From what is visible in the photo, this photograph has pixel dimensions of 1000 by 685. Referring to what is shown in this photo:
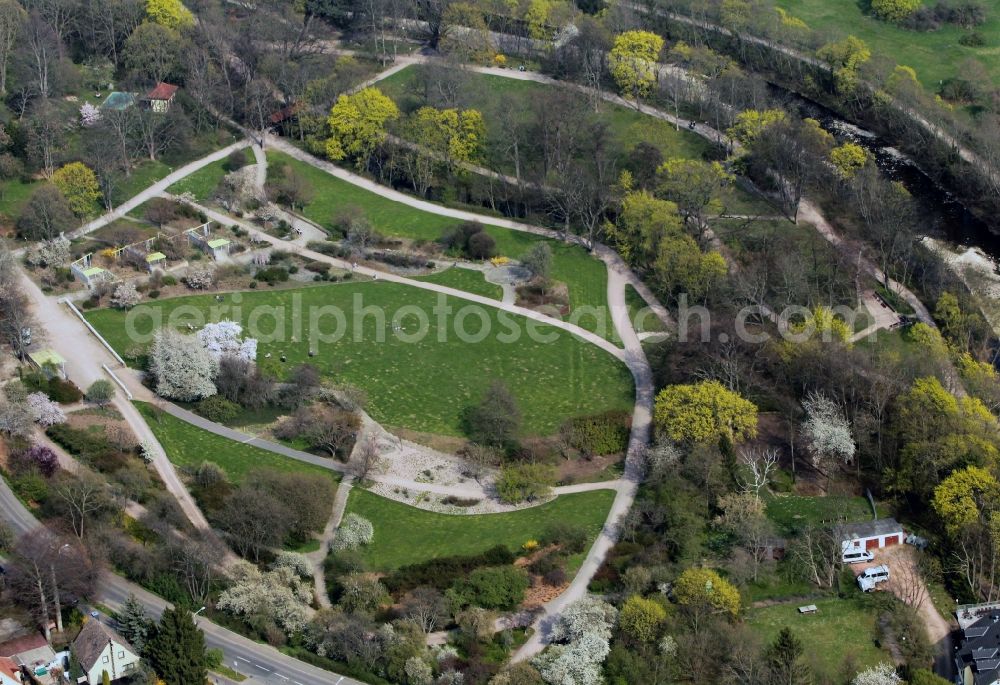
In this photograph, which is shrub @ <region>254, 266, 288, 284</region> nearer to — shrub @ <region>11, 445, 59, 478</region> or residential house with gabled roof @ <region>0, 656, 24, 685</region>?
shrub @ <region>11, 445, 59, 478</region>

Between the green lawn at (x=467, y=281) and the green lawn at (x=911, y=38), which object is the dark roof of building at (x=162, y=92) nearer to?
the green lawn at (x=467, y=281)

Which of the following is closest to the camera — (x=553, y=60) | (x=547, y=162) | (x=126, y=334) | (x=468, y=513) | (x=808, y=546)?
(x=808, y=546)

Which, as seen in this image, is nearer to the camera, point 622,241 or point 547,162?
point 622,241

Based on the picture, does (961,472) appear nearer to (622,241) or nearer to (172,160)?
(622,241)

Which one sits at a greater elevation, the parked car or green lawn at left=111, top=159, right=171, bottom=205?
the parked car

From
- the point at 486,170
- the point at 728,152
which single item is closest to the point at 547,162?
the point at 486,170

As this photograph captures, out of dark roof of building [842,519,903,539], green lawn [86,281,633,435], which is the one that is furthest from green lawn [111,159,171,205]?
dark roof of building [842,519,903,539]

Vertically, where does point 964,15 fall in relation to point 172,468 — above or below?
above
